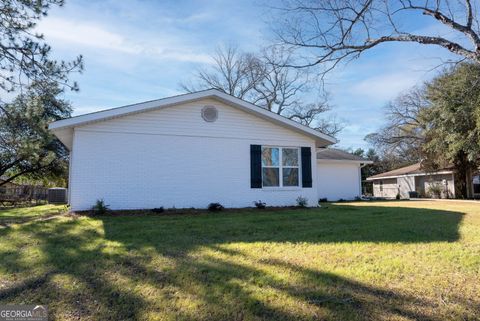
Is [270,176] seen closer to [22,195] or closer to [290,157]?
[290,157]

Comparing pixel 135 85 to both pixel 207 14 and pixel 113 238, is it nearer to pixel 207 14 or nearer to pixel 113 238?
pixel 207 14

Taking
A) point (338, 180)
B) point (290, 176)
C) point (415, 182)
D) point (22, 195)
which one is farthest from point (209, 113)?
point (415, 182)

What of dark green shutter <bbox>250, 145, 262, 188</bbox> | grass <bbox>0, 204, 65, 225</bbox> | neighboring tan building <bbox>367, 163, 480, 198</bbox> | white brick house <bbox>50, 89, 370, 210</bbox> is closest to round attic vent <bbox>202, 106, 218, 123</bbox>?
white brick house <bbox>50, 89, 370, 210</bbox>

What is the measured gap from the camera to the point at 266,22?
7.62 m

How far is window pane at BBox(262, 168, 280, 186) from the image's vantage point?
1237 centimetres

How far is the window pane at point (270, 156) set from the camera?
12422 millimetres

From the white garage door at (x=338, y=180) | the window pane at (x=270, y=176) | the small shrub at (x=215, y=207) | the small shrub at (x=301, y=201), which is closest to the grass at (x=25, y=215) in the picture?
the small shrub at (x=215, y=207)

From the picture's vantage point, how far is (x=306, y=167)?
12.8 meters

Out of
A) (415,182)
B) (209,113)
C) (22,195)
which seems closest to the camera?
(209,113)

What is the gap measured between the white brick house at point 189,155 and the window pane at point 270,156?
1.4 inches

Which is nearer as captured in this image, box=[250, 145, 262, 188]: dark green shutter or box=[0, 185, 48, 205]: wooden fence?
box=[250, 145, 262, 188]: dark green shutter

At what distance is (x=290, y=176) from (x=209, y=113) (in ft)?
12.1

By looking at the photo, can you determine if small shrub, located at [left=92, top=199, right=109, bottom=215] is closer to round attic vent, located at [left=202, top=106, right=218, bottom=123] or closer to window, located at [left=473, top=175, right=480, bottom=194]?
round attic vent, located at [left=202, top=106, right=218, bottom=123]

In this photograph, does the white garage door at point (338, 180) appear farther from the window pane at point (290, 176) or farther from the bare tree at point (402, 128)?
the bare tree at point (402, 128)
